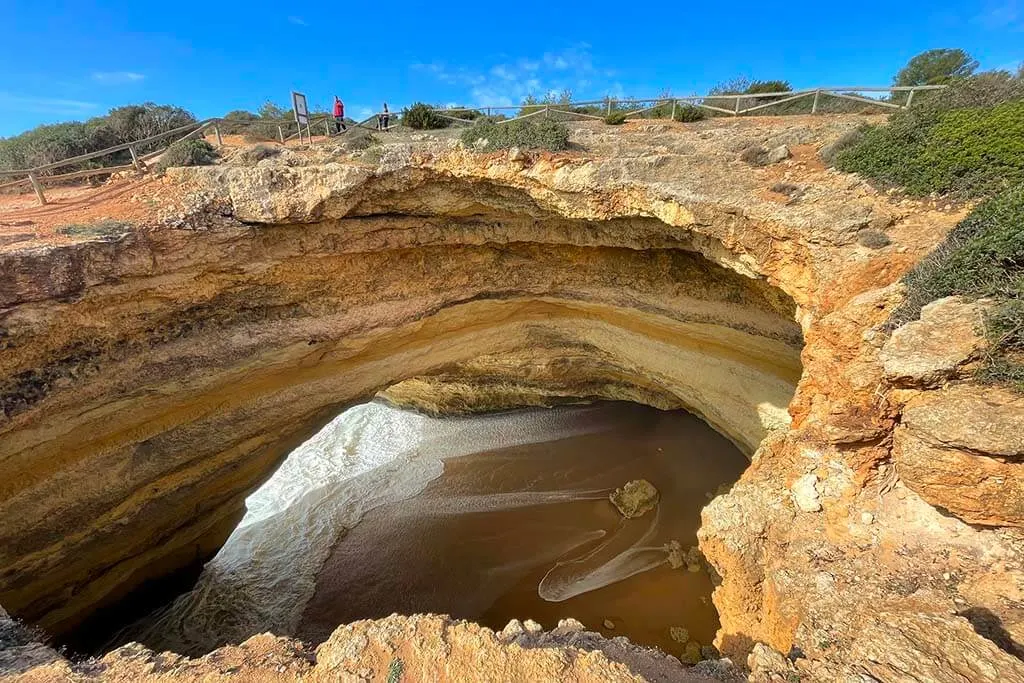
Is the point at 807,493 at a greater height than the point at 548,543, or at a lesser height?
greater

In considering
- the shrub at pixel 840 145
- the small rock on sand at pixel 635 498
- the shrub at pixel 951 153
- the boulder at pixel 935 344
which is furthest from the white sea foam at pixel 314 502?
the shrub at pixel 951 153

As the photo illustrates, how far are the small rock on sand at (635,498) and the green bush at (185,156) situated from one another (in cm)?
1226

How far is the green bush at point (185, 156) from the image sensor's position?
9461 mm

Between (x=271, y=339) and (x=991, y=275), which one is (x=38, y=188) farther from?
(x=991, y=275)

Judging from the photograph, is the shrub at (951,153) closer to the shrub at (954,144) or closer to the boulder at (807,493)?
the shrub at (954,144)

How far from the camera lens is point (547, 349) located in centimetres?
1236

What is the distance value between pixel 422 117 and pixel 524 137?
8.69m

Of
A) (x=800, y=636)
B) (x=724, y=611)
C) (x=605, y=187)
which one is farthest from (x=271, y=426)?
(x=800, y=636)

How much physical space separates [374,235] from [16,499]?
6936 millimetres

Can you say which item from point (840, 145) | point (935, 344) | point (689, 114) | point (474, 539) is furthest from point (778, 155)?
point (474, 539)

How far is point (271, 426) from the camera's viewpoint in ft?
31.6

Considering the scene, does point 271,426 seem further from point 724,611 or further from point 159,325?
point 724,611

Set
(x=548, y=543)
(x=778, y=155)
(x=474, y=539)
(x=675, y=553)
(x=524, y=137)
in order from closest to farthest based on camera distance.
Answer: (x=778, y=155), (x=524, y=137), (x=675, y=553), (x=548, y=543), (x=474, y=539)

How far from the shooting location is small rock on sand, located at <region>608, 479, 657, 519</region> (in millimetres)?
10539
